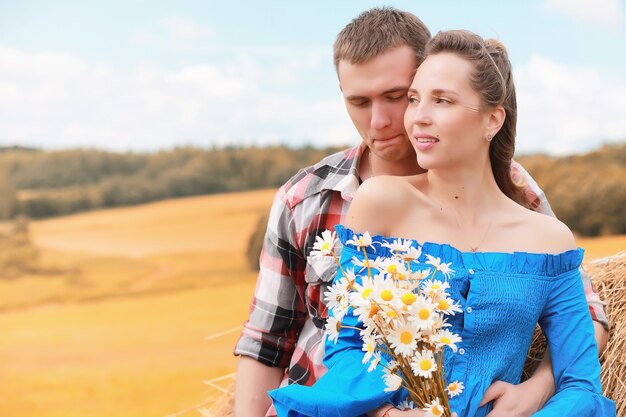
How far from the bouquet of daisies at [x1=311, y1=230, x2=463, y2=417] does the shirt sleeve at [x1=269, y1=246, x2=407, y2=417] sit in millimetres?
70

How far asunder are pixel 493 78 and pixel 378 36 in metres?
0.38

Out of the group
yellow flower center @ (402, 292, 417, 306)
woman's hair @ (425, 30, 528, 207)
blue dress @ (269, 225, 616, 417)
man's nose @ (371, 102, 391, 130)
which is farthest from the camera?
man's nose @ (371, 102, 391, 130)

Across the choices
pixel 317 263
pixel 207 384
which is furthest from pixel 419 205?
pixel 207 384

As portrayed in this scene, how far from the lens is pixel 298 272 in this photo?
94.9 inches

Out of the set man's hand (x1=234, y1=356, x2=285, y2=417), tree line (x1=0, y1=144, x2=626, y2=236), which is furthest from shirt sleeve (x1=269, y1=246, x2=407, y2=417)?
tree line (x1=0, y1=144, x2=626, y2=236)

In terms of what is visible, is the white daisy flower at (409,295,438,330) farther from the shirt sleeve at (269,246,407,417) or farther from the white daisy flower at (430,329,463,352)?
the shirt sleeve at (269,246,407,417)

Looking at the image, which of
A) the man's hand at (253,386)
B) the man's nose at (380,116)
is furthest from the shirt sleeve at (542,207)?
the man's hand at (253,386)

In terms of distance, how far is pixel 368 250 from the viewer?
1.82 meters

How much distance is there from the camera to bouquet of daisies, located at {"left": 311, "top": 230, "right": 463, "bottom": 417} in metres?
1.47

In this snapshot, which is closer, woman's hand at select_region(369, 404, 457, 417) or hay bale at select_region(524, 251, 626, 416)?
woman's hand at select_region(369, 404, 457, 417)

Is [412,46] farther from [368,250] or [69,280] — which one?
[69,280]

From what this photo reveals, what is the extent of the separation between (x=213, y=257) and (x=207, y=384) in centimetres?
394

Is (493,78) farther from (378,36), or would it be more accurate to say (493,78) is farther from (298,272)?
(298,272)

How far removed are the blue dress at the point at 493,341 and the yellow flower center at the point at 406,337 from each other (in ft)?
0.81
